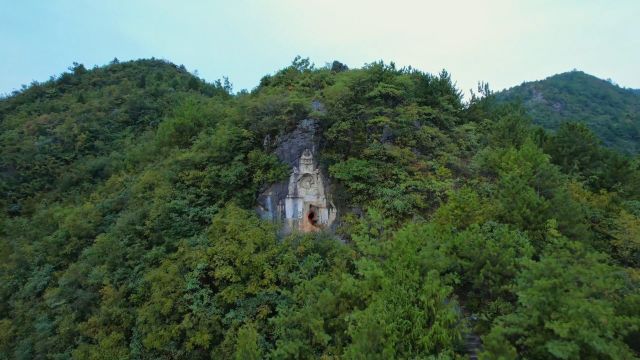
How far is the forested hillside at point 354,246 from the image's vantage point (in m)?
9.83

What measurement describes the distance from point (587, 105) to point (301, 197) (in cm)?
5314

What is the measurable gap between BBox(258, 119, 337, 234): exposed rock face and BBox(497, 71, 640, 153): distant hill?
2919cm

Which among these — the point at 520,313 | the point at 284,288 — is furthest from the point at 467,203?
the point at 284,288

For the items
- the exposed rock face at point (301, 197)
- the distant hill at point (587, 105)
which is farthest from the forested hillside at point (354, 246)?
the distant hill at point (587, 105)

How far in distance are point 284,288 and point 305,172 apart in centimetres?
537

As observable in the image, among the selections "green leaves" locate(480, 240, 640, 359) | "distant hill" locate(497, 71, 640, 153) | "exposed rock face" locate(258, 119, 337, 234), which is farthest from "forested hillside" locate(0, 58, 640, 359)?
"distant hill" locate(497, 71, 640, 153)

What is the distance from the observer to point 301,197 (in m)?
16.8

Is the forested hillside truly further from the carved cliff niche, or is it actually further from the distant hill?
the distant hill

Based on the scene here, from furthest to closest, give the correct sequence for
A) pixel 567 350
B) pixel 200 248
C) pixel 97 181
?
1. pixel 97 181
2. pixel 200 248
3. pixel 567 350

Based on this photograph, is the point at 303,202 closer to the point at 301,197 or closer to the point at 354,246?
the point at 301,197

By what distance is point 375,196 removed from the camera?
1592 cm

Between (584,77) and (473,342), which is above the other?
(584,77)

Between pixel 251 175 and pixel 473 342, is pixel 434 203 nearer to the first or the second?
pixel 473 342

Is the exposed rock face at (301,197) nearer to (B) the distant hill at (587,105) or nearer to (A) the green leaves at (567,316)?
(A) the green leaves at (567,316)
